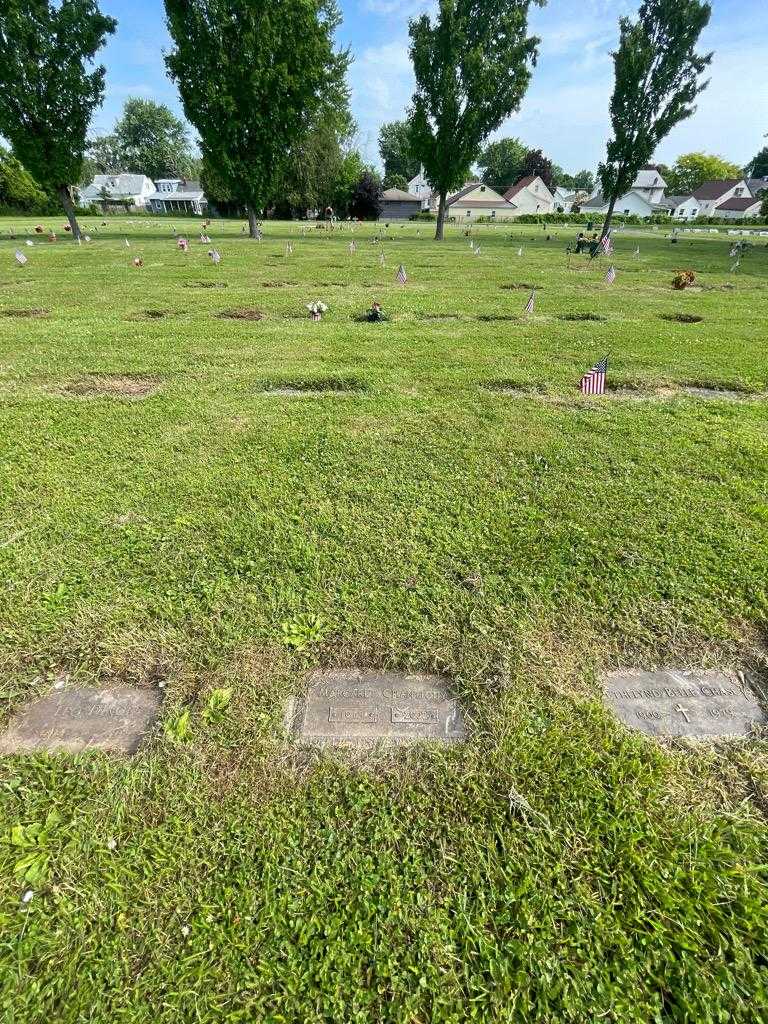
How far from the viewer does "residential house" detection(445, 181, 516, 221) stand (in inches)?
2611

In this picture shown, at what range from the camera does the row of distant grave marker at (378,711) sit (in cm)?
182

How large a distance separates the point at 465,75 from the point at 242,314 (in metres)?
22.5

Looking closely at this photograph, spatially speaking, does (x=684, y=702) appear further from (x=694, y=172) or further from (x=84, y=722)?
(x=694, y=172)

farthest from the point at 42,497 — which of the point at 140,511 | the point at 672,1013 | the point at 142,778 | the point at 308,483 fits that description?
the point at 672,1013

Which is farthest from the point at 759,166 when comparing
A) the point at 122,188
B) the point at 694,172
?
the point at 122,188

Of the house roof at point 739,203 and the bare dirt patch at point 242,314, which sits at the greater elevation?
the house roof at point 739,203

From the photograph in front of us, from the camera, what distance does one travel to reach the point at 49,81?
1925 centimetres

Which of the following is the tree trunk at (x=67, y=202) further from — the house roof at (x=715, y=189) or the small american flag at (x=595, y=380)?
the house roof at (x=715, y=189)

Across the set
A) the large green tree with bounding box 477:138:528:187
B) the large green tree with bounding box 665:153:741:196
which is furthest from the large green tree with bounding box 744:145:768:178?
the large green tree with bounding box 477:138:528:187

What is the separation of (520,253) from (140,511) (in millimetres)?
21445

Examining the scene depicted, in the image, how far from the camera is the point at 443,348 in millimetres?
6555

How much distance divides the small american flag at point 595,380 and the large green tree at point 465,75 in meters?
24.5

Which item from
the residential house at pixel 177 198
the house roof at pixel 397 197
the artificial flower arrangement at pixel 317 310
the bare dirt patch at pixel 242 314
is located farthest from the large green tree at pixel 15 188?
the artificial flower arrangement at pixel 317 310

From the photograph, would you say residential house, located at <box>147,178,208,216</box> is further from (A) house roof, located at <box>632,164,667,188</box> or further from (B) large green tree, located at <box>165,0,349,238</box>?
(A) house roof, located at <box>632,164,667,188</box>
